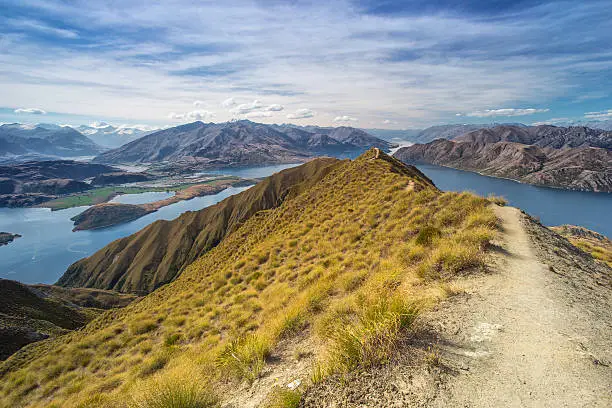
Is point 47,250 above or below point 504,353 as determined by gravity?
below

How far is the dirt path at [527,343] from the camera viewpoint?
4195mm

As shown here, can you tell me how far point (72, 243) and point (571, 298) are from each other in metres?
226

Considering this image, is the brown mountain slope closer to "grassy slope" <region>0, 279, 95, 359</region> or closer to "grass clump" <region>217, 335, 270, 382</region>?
"grassy slope" <region>0, 279, 95, 359</region>

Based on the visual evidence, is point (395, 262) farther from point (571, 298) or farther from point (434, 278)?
point (571, 298)

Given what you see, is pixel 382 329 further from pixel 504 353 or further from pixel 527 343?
pixel 527 343

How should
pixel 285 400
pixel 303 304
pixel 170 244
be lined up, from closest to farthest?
pixel 285 400 → pixel 303 304 → pixel 170 244

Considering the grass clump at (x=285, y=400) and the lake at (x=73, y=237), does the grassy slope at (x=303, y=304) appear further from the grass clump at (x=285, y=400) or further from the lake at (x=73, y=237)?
the lake at (x=73, y=237)

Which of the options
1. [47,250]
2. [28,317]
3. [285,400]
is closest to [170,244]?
[28,317]

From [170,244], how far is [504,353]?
385 feet

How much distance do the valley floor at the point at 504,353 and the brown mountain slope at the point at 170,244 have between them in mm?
88344

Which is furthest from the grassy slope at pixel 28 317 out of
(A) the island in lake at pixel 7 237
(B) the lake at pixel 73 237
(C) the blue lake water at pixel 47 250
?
(A) the island in lake at pixel 7 237

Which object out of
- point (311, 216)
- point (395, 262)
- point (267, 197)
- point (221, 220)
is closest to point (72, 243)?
point (221, 220)

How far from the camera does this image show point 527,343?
5.32 metres

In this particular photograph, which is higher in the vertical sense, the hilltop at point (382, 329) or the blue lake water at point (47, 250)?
the hilltop at point (382, 329)
